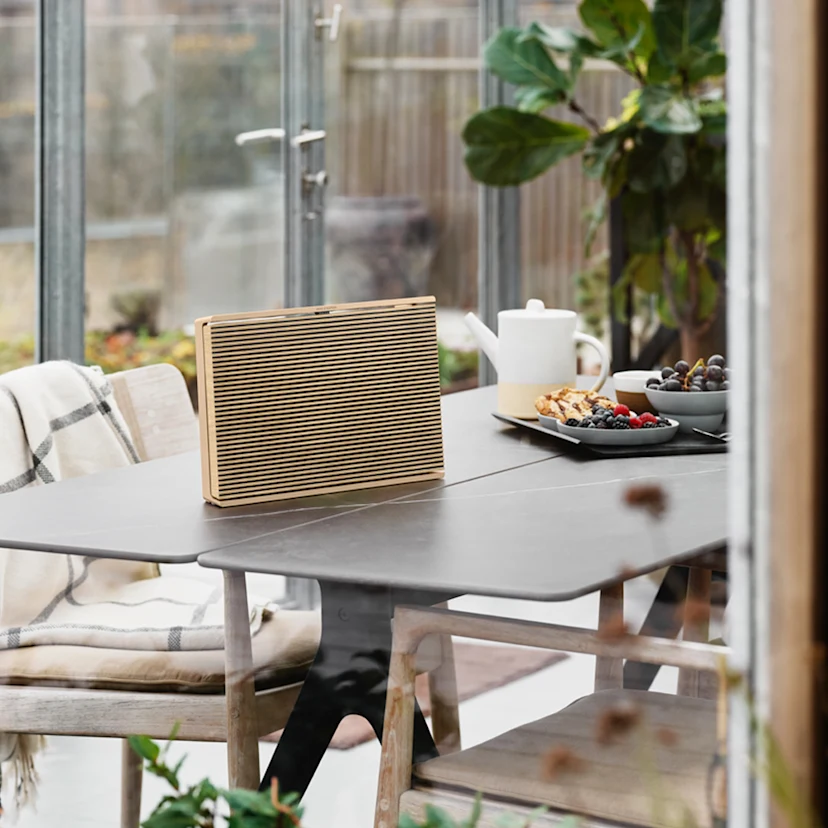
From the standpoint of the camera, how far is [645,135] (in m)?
3.88

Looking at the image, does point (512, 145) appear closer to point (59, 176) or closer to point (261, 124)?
point (261, 124)

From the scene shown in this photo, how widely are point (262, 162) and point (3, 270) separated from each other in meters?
0.92

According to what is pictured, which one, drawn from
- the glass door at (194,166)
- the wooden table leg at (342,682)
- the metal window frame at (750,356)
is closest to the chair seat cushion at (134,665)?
the wooden table leg at (342,682)

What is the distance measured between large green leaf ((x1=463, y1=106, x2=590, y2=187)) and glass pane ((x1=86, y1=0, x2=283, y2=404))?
0.66 m

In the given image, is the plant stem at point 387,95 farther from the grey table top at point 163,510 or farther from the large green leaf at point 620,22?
the grey table top at point 163,510

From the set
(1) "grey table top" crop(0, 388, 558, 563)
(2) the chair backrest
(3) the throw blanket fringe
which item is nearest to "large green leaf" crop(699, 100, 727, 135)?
(2) the chair backrest

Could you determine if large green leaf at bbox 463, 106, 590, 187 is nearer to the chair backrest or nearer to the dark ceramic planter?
the dark ceramic planter

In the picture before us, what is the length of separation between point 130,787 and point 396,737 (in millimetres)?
757

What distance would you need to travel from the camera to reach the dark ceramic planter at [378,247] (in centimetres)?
374

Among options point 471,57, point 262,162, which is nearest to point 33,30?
point 262,162

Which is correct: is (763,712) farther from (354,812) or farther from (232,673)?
(232,673)

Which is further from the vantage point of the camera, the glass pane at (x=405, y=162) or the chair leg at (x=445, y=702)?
the glass pane at (x=405, y=162)

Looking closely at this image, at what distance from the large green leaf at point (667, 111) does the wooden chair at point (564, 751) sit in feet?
8.31

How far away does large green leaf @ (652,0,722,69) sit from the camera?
3645mm
